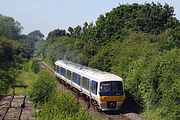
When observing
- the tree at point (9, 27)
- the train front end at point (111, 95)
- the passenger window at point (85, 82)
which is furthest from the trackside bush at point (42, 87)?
the tree at point (9, 27)

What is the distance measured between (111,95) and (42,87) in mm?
5679

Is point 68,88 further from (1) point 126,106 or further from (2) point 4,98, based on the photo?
(1) point 126,106

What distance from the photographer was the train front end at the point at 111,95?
2712 centimetres

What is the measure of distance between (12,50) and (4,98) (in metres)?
40.8

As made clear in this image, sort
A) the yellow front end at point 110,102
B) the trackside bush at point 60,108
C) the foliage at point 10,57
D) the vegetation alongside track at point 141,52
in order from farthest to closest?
1. the foliage at point 10,57
2. the yellow front end at point 110,102
3. the vegetation alongside track at point 141,52
4. the trackside bush at point 60,108

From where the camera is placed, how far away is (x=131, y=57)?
1377 inches

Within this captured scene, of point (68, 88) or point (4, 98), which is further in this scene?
point (68, 88)

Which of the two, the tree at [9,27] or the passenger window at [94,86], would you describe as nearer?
the passenger window at [94,86]

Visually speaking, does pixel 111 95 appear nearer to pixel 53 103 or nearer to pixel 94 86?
pixel 94 86

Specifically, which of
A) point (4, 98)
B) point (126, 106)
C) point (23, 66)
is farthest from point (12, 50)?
point (126, 106)

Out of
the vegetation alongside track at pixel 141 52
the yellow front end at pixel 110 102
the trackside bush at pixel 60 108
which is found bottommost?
the yellow front end at pixel 110 102

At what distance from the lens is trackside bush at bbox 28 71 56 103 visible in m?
30.5

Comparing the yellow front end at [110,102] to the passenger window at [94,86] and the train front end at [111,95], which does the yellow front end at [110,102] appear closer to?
the train front end at [111,95]

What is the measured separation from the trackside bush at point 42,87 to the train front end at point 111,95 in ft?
14.8
